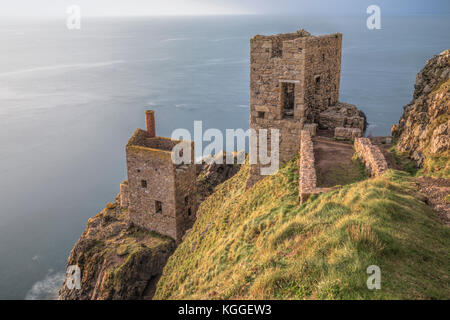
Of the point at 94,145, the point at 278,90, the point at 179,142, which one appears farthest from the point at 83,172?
the point at 278,90

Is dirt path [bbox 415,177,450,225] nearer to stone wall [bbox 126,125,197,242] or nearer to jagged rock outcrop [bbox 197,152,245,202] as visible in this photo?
stone wall [bbox 126,125,197,242]

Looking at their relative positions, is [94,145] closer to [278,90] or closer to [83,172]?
[83,172]

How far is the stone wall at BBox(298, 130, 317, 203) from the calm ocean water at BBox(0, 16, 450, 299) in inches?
1348

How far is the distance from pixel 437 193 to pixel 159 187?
1712 centimetres

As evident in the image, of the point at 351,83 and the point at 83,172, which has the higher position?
the point at 351,83

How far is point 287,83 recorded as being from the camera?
1742cm

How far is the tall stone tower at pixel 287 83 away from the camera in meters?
15.9

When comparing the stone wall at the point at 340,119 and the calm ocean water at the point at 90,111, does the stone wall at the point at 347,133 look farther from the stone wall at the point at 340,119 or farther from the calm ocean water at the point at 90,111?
the calm ocean water at the point at 90,111

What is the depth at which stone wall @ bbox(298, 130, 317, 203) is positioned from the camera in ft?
35.9

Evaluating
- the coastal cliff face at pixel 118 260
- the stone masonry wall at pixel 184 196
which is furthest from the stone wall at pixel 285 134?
the coastal cliff face at pixel 118 260

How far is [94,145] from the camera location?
75.6m

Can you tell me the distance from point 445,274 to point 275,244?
11.2 feet

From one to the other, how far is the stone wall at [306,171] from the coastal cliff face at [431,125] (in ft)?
14.0

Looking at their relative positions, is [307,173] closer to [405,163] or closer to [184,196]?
[405,163]
